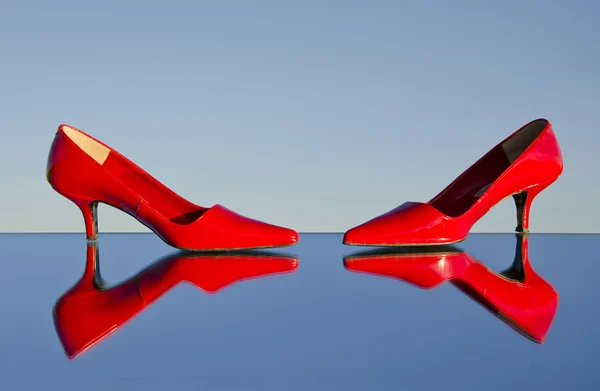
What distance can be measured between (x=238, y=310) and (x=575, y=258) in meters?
1.36

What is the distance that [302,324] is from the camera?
37.6 inches

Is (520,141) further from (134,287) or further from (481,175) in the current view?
(134,287)

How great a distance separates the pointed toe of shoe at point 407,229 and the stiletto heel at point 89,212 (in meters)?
1.02

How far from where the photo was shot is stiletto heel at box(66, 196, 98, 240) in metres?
2.23

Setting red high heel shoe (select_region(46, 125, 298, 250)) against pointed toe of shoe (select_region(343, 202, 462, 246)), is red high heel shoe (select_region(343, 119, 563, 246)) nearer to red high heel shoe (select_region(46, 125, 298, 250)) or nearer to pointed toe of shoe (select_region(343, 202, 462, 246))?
pointed toe of shoe (select_region(343, 202, 462, 246))

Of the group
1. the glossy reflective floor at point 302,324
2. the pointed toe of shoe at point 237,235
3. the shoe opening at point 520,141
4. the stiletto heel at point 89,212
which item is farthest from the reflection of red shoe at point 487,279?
the stiletto heel at point 89,212

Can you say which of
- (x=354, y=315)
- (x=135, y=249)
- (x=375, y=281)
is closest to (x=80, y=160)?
(x=135, y=249)

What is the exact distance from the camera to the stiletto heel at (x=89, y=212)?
7.30 feet

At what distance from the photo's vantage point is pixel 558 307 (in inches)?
43.7

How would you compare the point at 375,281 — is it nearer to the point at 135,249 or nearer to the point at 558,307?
the point at 558,307

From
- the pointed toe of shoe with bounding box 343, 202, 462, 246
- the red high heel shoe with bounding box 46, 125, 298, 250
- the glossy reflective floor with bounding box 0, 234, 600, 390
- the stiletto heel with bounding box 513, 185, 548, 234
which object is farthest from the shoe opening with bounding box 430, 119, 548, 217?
the red high heel shoe with bounding box 46, 125, 298, 250

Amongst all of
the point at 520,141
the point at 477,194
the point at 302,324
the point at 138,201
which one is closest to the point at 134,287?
the point at 302,324

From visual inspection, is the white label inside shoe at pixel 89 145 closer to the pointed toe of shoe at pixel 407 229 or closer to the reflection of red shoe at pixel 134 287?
the reflection of red shoe at pixel 134 287

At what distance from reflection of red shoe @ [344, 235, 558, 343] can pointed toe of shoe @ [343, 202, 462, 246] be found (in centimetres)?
6
